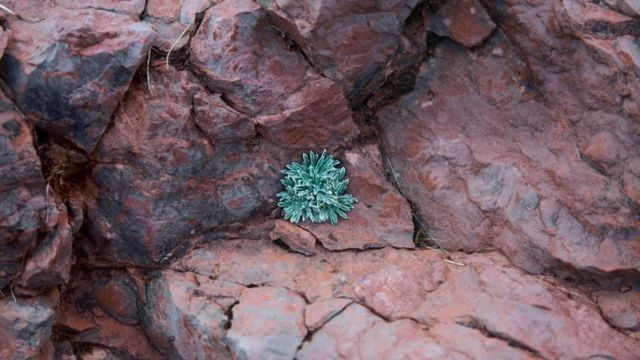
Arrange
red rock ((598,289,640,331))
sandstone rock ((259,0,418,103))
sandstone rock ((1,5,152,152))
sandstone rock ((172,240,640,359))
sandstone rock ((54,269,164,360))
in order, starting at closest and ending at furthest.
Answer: sandstone rock ((172,240,640,359)) → sandstone rock ((1,5,152,152)) → red rock ((598,289,640,331)) → sandstone rock ((259,0,418,103)) → sandstone rock ((54,269,164,360))

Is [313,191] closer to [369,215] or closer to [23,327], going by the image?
[369,215]

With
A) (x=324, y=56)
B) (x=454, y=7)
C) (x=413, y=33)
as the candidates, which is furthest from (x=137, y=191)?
(x=454, y=7)

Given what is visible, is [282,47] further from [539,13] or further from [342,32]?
[539,13]

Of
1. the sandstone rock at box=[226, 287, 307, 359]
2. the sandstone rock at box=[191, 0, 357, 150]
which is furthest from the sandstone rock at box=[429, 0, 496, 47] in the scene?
the sandstone rock at box=[226, 287, 307, 359]

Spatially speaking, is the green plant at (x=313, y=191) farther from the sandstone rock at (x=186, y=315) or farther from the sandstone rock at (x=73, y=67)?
the sandstone rock at (x=73, y=67)

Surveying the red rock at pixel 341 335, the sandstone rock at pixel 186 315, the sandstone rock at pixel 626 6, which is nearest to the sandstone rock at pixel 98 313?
the sandstone rock at pixel 186 315

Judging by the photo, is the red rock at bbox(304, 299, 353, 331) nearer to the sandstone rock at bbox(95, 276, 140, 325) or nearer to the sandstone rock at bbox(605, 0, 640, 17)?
the sandstone rock at bbox(95, 276, 140, 325)
